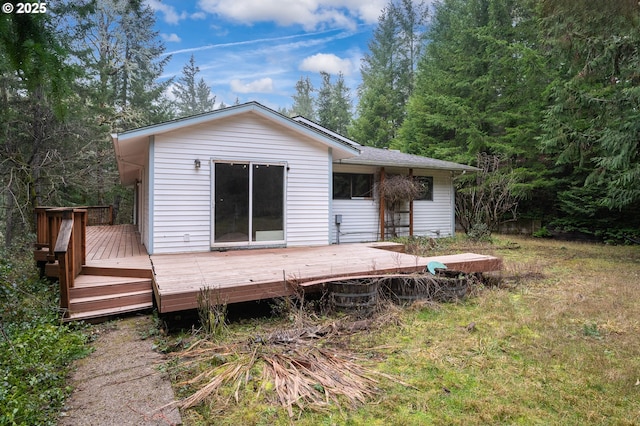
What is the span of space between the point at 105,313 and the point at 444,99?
16.1m

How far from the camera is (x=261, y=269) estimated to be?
4973 millimetres

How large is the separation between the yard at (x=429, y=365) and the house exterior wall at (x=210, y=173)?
9.83ft

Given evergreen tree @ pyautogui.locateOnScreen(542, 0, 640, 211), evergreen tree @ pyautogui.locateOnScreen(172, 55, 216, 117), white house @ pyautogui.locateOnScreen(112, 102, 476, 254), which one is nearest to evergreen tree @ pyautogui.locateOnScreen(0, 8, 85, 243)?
white house @ pyautogui.locateOnScreen(112, 102, 476, 254)

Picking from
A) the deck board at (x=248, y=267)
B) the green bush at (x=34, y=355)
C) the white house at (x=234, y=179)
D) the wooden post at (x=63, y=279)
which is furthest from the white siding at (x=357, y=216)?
the green bush at (x=34, y=355)

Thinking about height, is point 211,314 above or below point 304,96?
below

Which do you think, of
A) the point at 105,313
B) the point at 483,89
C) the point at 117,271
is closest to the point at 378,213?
the point at 117,271

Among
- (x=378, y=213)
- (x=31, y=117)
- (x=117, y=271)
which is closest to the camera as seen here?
(x=117, y=271)

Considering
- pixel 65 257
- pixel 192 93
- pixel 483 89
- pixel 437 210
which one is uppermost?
pixel 192 93

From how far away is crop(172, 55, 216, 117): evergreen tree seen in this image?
31.8 meters

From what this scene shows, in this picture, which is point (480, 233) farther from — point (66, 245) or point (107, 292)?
point (66, 245)

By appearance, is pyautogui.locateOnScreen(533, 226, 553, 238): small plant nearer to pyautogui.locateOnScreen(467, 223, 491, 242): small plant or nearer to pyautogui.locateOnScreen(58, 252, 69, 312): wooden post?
pyautogui.locateOnScreen(467, 223, 491, 242): small plant

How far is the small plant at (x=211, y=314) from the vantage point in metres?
3.59

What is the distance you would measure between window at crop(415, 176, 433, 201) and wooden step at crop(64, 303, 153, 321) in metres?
9.19

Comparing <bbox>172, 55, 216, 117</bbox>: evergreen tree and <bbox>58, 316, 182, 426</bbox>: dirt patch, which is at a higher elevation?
<bbox>172, 55, 216, 117</bbox>: evergreen tree
